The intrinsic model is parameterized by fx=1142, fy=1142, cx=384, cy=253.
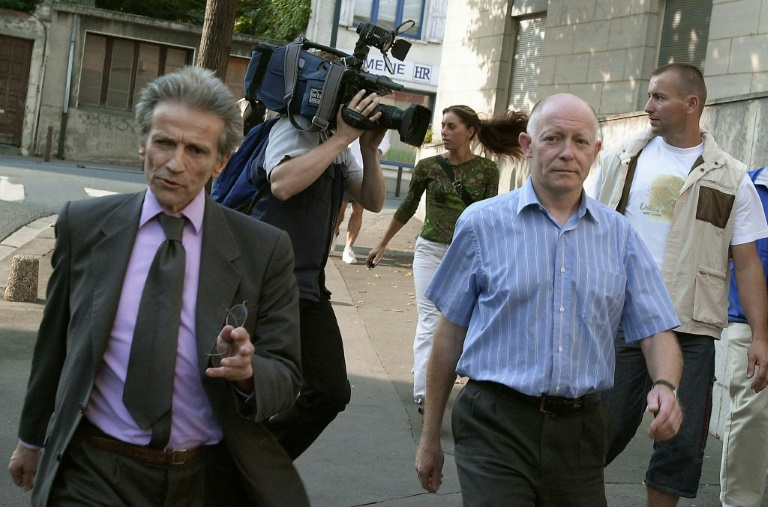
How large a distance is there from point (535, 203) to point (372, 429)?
3.75 meters

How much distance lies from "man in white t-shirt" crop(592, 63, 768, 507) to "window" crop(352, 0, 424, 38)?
30.1m

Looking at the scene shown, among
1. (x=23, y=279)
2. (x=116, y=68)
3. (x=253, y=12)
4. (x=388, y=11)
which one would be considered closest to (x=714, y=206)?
(x=23, y=279)

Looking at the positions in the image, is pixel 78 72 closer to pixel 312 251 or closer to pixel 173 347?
pixel 312 251

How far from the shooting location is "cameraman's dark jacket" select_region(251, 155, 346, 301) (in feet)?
16.0

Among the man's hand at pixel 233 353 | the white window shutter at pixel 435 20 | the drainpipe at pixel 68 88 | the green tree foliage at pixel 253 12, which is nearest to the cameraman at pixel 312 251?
the man's hand at pixel 233 353

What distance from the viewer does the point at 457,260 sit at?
377 cm

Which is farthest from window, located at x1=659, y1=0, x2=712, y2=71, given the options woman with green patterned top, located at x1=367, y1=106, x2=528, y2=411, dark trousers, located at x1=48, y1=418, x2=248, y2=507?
dark trousers, located at x1=48, y1=418, x2=248, y2=507

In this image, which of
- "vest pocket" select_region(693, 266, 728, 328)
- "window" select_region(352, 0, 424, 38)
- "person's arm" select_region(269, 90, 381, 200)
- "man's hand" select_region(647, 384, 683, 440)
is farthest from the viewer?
"window" select_region(352, 0, 424, 38)

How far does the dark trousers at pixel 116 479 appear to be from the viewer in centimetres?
296

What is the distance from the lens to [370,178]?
5160 mm

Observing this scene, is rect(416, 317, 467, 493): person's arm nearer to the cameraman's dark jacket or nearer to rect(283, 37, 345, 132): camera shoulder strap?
the cameraman's dark jacket

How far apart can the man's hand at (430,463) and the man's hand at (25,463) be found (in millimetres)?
1213

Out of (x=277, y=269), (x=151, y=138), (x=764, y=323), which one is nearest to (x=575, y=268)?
(x=277, y=269)

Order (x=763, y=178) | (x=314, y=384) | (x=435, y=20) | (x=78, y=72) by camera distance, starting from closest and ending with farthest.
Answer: (x=314, y=384) → (x=763, y=178) → (x=78, y=72) → (x=435, y=20)
